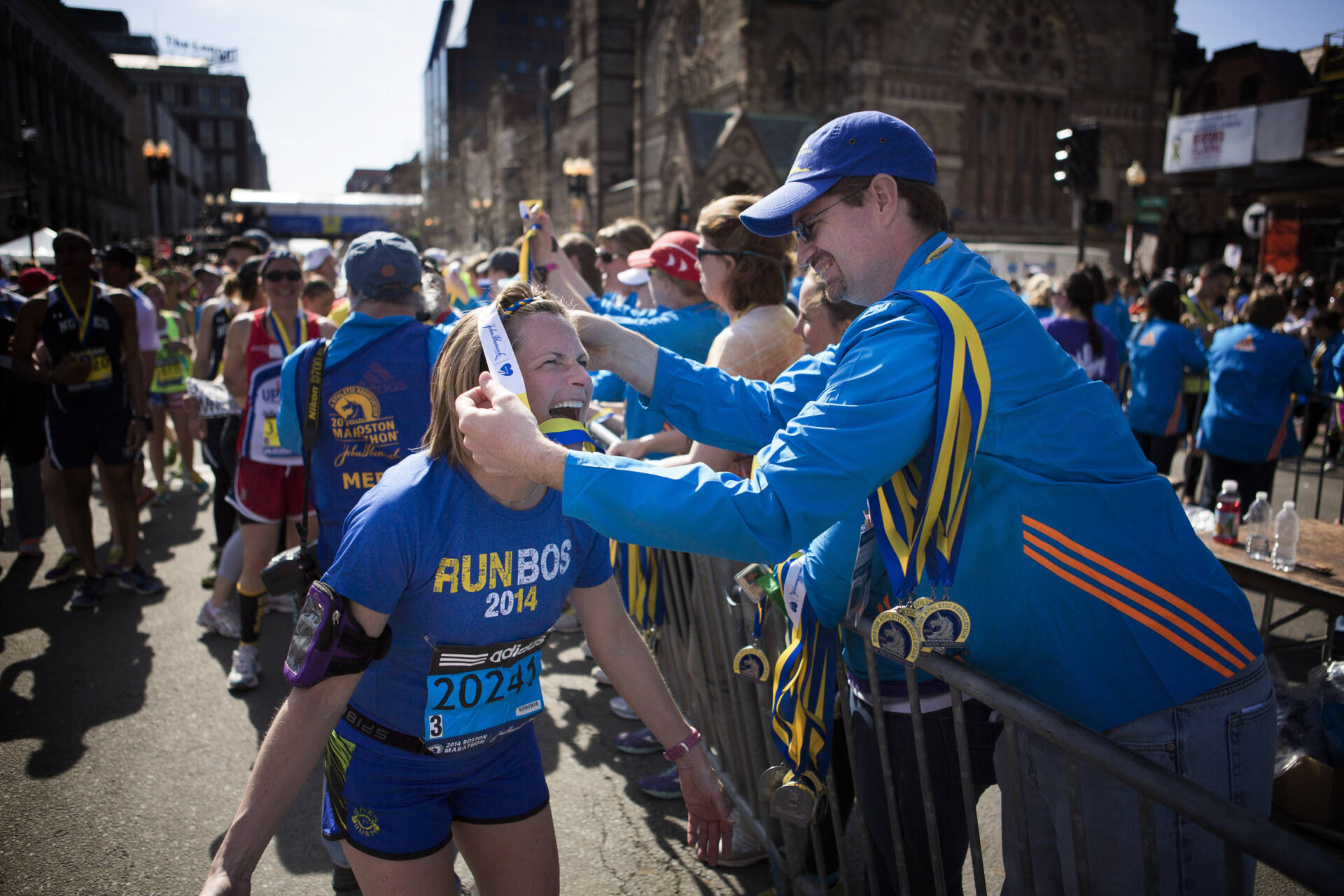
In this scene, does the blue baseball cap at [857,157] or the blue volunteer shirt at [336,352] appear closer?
the blue baseball cap at [857,157]

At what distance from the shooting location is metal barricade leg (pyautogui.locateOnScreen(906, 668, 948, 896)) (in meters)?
1.99

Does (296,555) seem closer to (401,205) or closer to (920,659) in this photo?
(920,659)

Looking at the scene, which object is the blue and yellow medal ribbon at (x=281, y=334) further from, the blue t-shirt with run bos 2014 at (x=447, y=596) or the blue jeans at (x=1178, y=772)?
the blue jeans at (x=1178, y=772)

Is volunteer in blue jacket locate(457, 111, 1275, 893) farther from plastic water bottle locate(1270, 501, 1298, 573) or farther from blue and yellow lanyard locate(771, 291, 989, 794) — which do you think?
plastic water bottle locate(1270, 501, 1298, 573)

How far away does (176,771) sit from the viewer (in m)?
4.07

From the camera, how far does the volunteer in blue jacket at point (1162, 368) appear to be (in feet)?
23.8

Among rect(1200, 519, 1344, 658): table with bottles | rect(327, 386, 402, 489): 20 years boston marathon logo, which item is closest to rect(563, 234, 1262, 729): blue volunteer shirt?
rect(327, 386, 402, 489): 20 years boston marathon logo

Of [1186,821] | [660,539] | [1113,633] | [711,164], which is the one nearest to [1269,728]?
[1186,821]

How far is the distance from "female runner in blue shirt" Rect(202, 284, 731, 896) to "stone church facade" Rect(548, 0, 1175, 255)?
30320mm

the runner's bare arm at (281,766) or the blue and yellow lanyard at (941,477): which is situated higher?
the blue and yellow lanyard at (941,477)

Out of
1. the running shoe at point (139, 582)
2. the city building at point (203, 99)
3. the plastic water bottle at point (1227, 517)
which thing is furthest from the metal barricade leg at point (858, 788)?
the city building at point (203, 99)

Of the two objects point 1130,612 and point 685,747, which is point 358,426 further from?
point 1130,612

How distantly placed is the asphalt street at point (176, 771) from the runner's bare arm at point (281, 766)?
1771 mm

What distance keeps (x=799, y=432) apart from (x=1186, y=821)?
3.63ft
